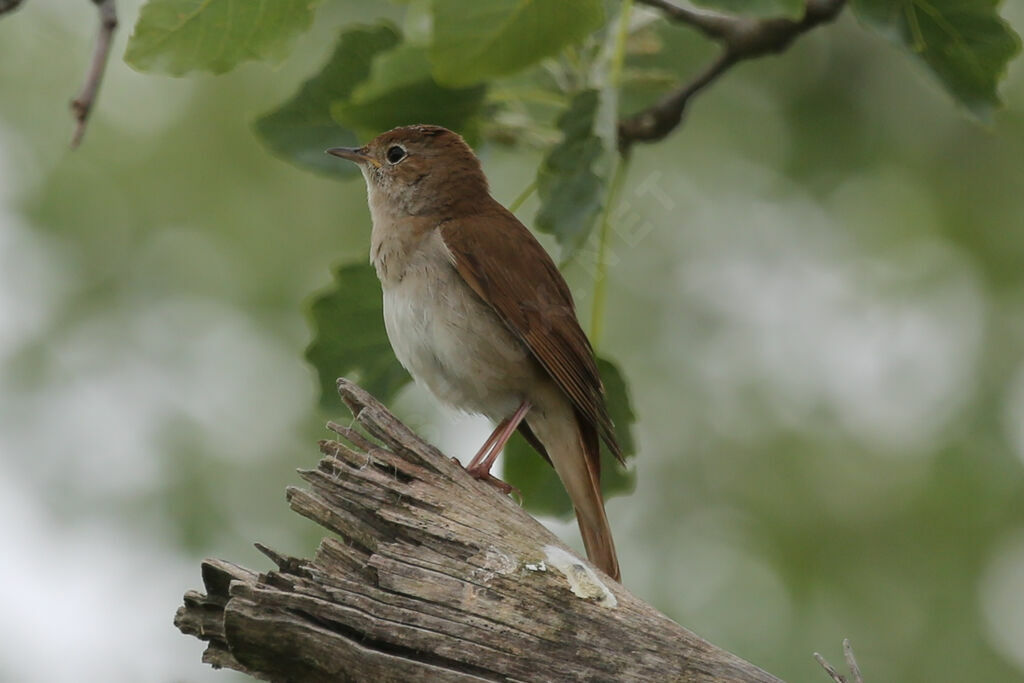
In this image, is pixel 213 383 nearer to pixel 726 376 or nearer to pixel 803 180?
pixel 726 376

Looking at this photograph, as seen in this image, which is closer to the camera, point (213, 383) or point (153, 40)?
point (153, 40)

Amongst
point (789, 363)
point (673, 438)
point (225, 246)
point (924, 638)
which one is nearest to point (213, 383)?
point (225, 246)

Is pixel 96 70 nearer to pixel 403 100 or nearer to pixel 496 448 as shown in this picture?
pixel 403 100

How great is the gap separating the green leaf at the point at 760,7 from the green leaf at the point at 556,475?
5.08 ft

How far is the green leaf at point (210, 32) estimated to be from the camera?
3.84 m

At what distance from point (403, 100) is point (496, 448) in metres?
1.37

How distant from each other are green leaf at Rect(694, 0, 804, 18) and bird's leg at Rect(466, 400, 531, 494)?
1.81 meters

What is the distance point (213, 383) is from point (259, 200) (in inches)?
60.6

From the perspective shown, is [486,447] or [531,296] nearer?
[486,447]

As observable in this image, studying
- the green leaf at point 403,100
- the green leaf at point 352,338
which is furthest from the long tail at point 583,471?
the green leaf at point 403,100

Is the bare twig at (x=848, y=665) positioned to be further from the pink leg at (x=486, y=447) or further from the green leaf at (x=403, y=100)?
the green leaf at (x=403, y=100)

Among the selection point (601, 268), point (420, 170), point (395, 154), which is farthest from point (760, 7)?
point (395, 154)

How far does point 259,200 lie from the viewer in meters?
10.0

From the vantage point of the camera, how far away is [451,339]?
4.79 meters
